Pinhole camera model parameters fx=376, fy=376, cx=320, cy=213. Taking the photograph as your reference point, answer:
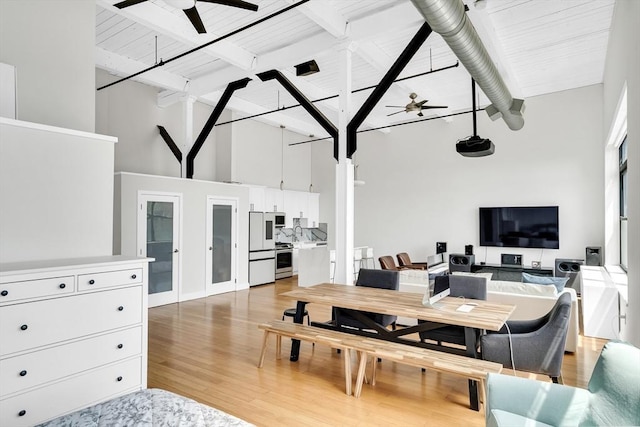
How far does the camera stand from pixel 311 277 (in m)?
8.41

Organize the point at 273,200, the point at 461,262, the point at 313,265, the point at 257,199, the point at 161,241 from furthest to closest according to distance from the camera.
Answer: the point at 273,200
the point at 257,199
the point at 461,262
the point at 313,265
the point at 161,241

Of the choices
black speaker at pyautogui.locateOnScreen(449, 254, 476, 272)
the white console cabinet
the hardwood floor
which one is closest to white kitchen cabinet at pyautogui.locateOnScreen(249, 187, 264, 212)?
the hardwood floor

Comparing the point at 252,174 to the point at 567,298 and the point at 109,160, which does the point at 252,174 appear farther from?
the point at 567,298

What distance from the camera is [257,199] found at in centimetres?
956

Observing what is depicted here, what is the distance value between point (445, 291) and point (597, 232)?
6.31 metres

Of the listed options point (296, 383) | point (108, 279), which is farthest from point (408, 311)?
point (108, 279)

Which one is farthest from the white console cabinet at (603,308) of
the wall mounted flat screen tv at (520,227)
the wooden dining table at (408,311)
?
the wall mounted flat screen tv at (520,227)

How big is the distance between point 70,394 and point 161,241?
4.53 metres

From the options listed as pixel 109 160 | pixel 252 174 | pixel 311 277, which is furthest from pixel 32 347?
pixel 252 174

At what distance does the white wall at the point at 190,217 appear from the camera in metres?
6.30

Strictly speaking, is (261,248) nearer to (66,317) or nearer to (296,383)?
(296,383)

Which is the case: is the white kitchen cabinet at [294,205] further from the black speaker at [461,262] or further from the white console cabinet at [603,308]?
the white console cabinet at [603,308]

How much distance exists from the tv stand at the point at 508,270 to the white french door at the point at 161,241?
656 centimetres

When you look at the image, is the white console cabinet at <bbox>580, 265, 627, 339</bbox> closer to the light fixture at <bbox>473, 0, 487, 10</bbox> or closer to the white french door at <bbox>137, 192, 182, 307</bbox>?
the light fixture at <bbox>473, 0, 487, 10</bbox>
